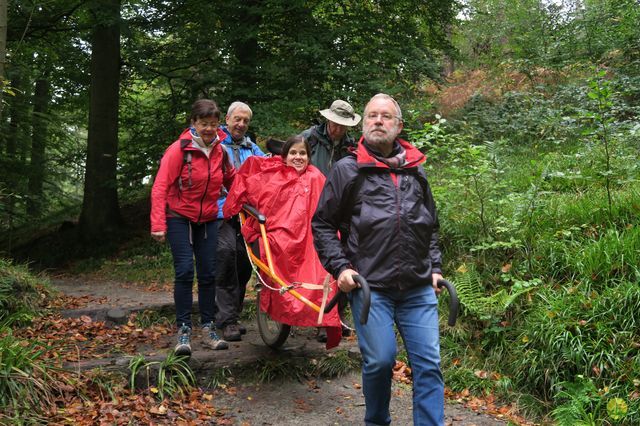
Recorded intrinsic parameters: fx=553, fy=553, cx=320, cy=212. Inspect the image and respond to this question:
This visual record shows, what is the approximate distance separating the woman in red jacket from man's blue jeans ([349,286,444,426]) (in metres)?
2.15

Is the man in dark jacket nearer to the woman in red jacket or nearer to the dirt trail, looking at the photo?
the dirt trail

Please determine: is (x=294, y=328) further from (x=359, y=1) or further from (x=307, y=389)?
(x=359, y=1)

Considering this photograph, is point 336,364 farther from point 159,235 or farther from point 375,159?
point 375,159

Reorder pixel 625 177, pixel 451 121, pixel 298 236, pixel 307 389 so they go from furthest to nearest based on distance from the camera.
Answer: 1. pixel 451 121
2. pixel 625 177
3. pixel 307 389
4. pixel 298 236

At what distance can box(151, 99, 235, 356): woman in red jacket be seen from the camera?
4859mm

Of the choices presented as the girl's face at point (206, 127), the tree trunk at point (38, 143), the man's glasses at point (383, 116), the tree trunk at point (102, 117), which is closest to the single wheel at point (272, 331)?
the girl's face at point (206, 127)

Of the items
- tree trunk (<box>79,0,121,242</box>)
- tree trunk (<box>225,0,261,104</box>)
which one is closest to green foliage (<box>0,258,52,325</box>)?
tree trunk (<box>225,0,261,104</box>)

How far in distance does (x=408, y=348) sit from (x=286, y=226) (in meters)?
1.83

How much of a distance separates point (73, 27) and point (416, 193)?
36.4ft

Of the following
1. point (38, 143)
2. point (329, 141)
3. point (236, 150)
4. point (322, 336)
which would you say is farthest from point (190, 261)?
point (38, 143)

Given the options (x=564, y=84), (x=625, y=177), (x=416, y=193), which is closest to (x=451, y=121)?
(x=564, y=84)

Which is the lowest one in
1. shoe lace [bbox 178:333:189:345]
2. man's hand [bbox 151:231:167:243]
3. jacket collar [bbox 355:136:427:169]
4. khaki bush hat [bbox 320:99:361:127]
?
shoe lace [bbox 178:333:189:345]

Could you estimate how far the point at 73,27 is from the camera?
39.2ft

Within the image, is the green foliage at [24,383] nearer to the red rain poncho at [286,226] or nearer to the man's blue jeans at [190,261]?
the man's blue jeans at [190,261]
